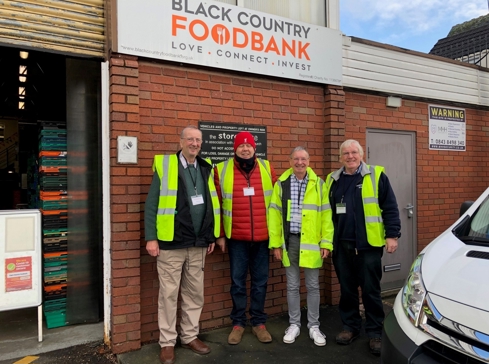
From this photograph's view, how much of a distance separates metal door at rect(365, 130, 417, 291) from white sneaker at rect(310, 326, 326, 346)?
2.02 m

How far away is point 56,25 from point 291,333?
362cm

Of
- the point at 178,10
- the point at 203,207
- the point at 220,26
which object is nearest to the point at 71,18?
the point at 178,10

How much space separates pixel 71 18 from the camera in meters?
3.48

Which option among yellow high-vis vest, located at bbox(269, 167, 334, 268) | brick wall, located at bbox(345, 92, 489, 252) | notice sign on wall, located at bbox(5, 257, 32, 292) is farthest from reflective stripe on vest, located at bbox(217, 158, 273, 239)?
notice sign on wall, located at bbox(5, 257, 32, 292)

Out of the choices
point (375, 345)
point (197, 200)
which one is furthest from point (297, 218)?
point (375, 345)

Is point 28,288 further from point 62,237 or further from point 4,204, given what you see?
point 4,204

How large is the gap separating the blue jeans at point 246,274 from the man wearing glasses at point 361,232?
2.40 feet

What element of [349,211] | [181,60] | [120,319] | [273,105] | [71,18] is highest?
[71,18]

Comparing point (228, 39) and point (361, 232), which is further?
point (228, 39)

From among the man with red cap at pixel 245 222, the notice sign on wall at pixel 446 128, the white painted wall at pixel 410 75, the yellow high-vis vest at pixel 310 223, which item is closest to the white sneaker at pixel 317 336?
the man with red cap at pixel 245 222

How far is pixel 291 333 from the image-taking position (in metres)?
3.69

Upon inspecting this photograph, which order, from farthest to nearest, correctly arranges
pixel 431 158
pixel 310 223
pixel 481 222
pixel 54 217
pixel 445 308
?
pixel 431 158, pixel 54 217, pixel 310 223, pixel 481 222, pixel 445 308

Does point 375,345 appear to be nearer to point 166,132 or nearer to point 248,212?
point 248,212

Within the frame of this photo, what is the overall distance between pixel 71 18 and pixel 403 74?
4.31 metres
